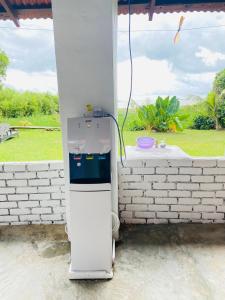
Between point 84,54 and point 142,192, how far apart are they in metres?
1.44

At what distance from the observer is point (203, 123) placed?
97.5 inches

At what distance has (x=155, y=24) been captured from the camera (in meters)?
2.24

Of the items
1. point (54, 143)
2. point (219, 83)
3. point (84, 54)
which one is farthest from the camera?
point (54, 143)

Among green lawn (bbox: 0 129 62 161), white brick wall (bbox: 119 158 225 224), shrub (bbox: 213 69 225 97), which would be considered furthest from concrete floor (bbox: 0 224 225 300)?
shrub (bbox: 213 69 225 97)

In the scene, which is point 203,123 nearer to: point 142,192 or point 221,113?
point 221,113

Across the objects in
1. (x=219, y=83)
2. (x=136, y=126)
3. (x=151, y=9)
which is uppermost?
(x=151, y=9)

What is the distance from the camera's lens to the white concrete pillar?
5.94 ft

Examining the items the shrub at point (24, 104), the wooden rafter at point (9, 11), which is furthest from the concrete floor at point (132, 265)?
the wooden rafter at point (9, 11)

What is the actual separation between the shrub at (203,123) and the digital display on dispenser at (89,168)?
3.76ft

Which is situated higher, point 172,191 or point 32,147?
point 32,147

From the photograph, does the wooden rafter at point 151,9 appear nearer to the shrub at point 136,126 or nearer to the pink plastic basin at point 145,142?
the shrub at point 136,126

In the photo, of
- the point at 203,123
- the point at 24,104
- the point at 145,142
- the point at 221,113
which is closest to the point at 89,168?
the point at 145,142

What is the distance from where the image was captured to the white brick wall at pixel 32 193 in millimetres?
2488

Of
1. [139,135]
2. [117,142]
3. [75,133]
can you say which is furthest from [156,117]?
[75,133]
